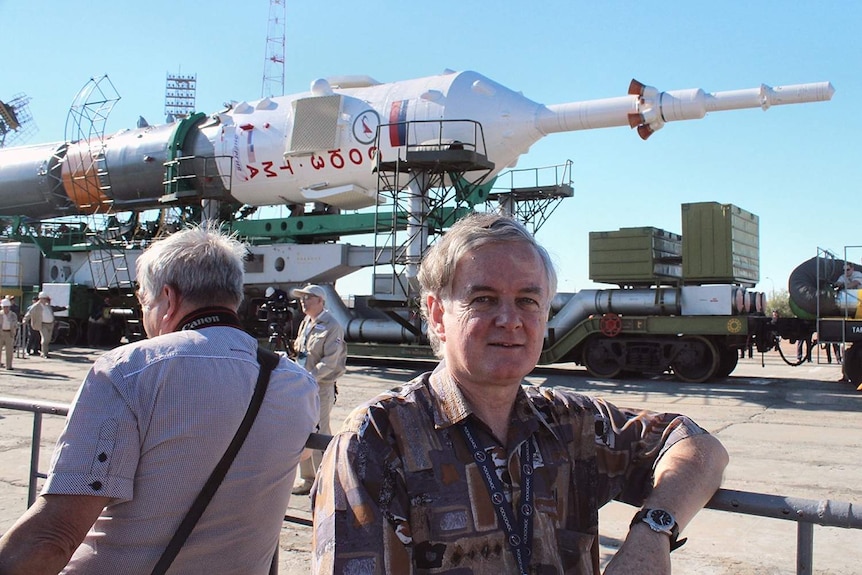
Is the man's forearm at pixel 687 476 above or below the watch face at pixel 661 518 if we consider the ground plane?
above

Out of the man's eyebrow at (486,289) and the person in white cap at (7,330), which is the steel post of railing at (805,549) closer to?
the man's eyebrow at (486,289)

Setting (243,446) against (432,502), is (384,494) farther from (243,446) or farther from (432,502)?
(243,446)

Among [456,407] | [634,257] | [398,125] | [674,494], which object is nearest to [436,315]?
[456,407]

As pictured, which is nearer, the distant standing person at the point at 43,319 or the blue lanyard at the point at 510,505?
the blue lanyard at the point at 510,505

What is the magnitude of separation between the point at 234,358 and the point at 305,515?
3204 mm

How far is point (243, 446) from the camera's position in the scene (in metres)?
2.07

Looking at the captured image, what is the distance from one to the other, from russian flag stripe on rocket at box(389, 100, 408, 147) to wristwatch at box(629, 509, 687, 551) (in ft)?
41.4

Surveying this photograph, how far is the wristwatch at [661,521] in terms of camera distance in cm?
168

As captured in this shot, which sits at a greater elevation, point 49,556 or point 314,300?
point 314,300

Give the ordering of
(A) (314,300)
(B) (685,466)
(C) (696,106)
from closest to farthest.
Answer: (B) (685,466)
(A) (314,300)
(C) (696,106)

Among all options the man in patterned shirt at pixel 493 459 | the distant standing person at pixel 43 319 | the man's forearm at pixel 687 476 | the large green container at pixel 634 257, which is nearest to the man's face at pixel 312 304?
the man in patterned shirt at pixel 493 459

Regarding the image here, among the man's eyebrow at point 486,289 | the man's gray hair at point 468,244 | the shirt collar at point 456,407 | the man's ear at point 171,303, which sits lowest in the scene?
the shirt collar at point 456,407

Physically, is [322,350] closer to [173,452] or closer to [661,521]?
[173,452]

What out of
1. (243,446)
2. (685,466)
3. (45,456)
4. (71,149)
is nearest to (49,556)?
(243,446)
